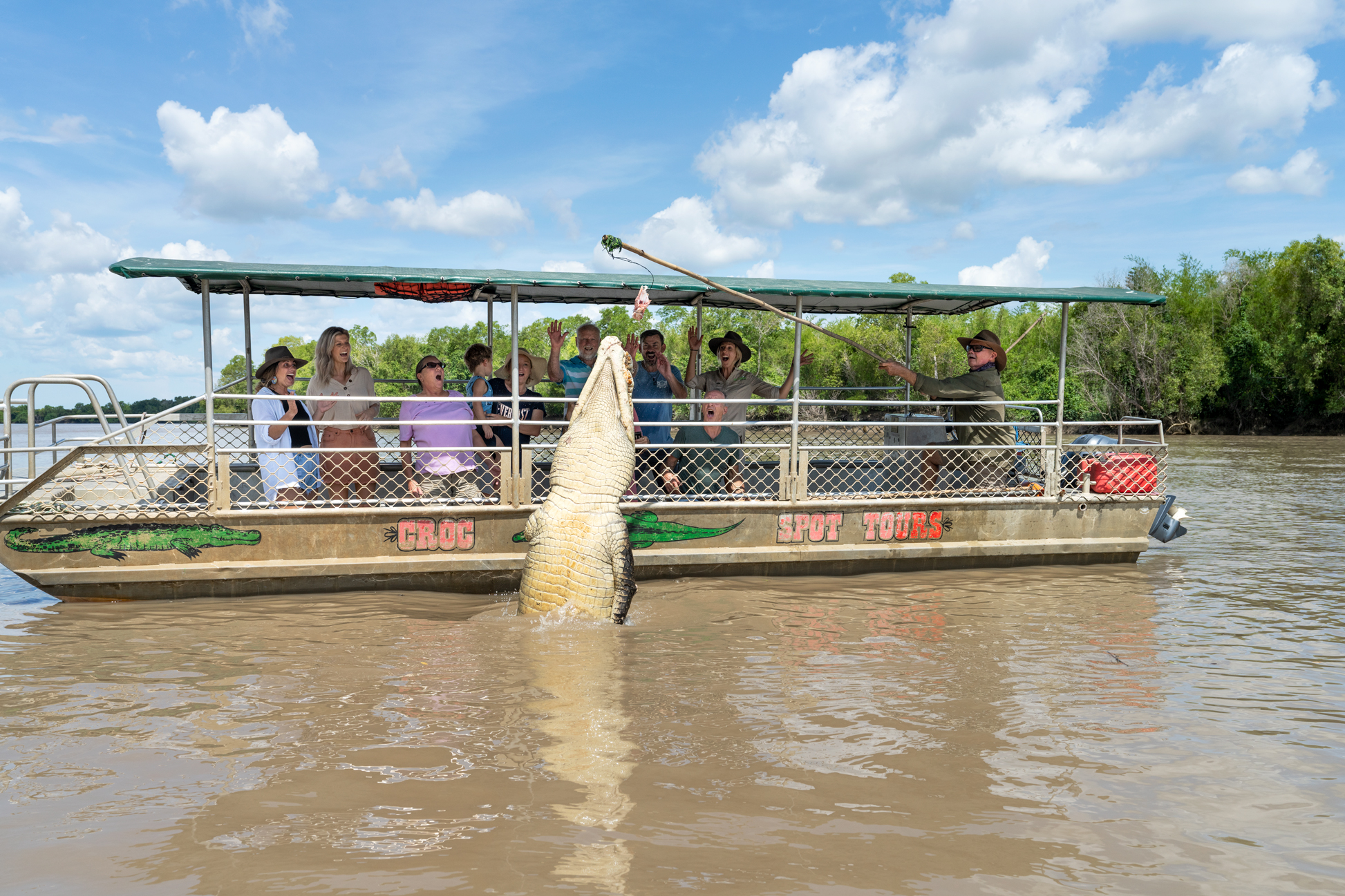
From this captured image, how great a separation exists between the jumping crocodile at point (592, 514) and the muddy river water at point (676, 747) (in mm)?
287

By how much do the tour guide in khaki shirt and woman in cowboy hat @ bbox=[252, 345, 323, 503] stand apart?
5.60 metres

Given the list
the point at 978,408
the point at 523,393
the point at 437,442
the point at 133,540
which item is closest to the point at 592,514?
the point at 437,442

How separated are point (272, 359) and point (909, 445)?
638cm

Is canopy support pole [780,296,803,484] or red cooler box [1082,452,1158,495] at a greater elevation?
canopy support pole [780,296,803,484]

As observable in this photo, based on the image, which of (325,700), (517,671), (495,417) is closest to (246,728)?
(325,700)

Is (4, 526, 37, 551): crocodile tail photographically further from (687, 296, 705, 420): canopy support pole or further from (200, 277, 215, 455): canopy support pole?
(687, 296, 705, 420): canopy support pole

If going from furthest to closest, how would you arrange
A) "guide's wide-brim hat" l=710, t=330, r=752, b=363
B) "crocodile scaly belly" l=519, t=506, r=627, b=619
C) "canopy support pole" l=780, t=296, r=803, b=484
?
1. "guide's wide-brim hat" l=710, t=330, r=752, b=363
2. "canopy support pole" l=780, t=296, r=803, b=484
3. "crocodile scaly belly" l=519, t=506, r=627, b=619

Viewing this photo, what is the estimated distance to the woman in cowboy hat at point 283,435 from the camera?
690 cm

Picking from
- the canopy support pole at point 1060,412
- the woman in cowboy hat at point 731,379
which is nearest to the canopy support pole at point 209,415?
the woman in cowboy hat at point 731,379

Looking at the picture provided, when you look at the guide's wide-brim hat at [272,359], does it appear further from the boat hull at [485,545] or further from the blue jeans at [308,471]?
the boat hull at [485,545]

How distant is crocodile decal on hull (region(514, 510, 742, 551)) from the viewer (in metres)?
7.34

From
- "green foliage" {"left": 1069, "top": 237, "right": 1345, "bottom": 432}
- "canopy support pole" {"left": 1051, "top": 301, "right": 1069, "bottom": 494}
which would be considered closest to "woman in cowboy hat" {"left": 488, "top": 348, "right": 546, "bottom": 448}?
"canopy support pole" {"left": 1051, "top": 301, "right": 1069, "bottom": 494}

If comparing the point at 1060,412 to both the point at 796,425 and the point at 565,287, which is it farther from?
the point at 565,287

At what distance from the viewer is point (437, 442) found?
7535mm
